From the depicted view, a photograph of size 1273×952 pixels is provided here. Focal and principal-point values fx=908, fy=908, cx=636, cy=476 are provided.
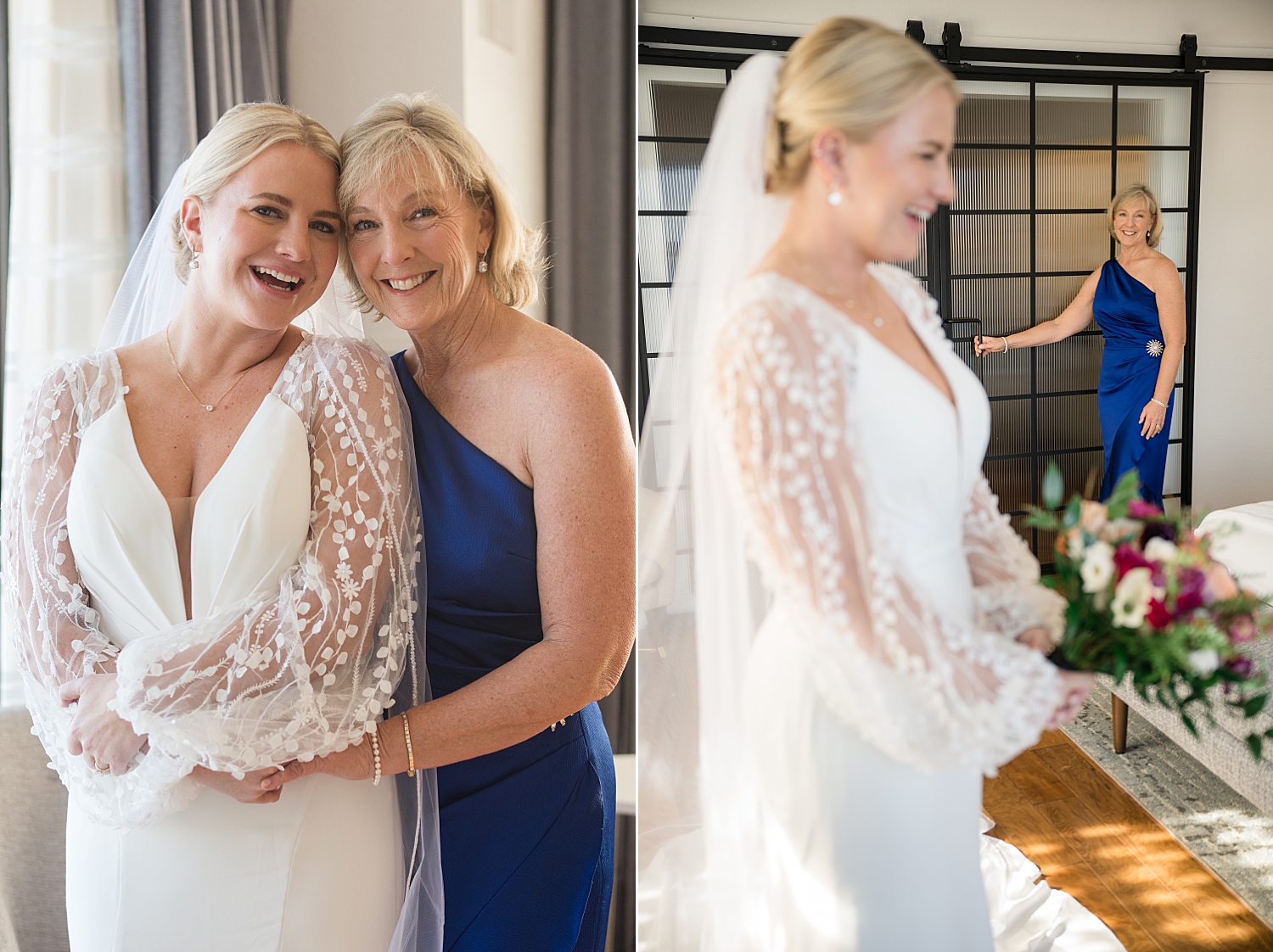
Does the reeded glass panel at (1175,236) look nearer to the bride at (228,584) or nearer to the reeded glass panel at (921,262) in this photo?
the reeded glass panel at (921,262)

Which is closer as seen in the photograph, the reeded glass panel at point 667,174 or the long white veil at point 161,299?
the reeded glass panel at point 667,174

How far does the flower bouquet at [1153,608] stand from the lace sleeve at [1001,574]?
0.6 inches

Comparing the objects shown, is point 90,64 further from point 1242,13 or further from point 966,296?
point 1242,13

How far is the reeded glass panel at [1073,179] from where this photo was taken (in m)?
Result: 0.81

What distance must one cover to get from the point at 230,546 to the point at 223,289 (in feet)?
1.16

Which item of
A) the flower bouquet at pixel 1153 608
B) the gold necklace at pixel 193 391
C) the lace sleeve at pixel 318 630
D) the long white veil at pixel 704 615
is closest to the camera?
the flower bouquet at pixel 1153 608

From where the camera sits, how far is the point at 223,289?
124cm

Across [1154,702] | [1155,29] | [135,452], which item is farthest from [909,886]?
[135,452]

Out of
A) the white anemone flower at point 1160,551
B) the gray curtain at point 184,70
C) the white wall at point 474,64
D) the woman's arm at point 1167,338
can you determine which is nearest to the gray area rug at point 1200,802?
the white anemone flower at point 1160,551

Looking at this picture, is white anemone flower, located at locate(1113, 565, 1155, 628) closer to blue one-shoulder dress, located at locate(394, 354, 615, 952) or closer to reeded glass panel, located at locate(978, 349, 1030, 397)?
reeded glass panel, located at locate(978, 349, 1030, 397)

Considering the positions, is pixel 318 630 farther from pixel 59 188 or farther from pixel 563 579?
pixel 59 188

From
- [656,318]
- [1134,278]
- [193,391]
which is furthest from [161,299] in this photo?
[1134,278]

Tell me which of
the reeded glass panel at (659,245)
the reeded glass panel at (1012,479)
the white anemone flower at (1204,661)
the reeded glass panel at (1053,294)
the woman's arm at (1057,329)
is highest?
the reeded glass panel at (659,245)

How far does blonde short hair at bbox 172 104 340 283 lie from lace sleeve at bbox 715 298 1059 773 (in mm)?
714
